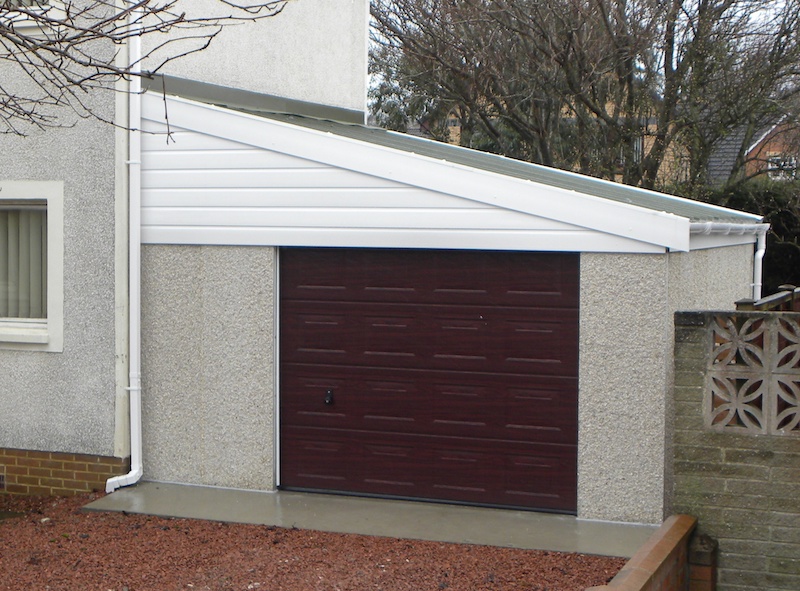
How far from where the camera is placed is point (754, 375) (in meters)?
6.34

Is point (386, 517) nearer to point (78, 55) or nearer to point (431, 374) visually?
point (431, 374)

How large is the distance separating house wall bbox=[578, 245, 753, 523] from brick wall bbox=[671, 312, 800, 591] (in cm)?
150

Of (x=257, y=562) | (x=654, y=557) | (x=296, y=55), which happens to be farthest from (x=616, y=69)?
(x=654, y=557)

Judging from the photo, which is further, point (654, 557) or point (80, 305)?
point (80, 305)

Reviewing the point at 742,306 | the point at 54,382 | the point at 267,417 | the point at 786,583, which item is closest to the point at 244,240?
the point at 267,417

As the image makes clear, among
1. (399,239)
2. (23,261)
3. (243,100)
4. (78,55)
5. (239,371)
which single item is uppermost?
(78,55)

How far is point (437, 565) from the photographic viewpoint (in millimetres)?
7297

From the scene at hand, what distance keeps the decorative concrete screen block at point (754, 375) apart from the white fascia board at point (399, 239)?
1.71 m

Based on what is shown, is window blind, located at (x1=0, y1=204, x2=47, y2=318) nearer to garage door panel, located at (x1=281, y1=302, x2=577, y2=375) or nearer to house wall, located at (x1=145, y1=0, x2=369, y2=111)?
house wall, located at (x1=145, y1=0, x2=369, y2=111)

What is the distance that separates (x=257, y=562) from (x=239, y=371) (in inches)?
91.3

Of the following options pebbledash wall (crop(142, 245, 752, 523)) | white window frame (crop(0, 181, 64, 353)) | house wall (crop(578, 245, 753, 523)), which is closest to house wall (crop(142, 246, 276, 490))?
pebbledash wall (crop(142, 245, 752, 523))

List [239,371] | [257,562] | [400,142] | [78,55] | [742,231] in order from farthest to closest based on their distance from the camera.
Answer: [400,142] → [742,231] → [78,55] → [239,371] → [257,562]

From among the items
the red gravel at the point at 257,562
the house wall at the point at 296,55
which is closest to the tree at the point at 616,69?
the house wall at the point at 296,55

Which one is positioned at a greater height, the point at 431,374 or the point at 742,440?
the point at 431,374
